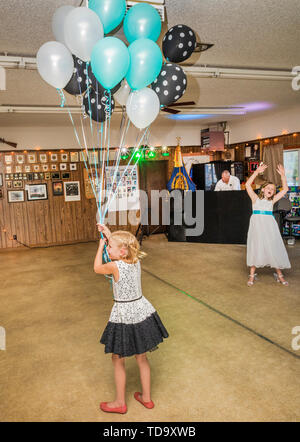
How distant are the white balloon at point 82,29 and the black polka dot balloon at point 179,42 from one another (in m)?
0.64

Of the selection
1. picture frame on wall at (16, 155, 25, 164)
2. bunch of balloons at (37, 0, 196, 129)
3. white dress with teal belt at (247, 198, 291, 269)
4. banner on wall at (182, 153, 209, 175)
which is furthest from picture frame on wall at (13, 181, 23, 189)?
white dress with teal belt at (247, 198, 291, 269)

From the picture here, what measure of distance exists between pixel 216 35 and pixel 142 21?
119 cm

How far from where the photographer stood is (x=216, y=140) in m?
9.05

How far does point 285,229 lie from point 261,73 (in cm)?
420

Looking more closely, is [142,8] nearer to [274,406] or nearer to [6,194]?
[274,406]

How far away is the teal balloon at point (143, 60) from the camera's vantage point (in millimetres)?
2619

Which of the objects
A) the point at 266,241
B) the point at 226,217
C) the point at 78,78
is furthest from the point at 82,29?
the point at 226,217

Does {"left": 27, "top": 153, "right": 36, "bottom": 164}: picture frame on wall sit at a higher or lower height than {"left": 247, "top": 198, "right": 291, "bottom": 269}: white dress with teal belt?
higher

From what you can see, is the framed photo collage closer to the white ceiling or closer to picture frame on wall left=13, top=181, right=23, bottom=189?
picture frame on wall left=13, top=181, right=23, bottom=189

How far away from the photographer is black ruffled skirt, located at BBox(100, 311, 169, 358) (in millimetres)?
2090

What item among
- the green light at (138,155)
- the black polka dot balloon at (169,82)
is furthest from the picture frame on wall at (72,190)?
the black polka dot balloon at (169,82)

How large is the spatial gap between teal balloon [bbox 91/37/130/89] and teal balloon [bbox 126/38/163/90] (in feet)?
0.28

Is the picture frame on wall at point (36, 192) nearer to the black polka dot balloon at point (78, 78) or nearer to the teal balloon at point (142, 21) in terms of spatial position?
the black polka dot balloon at point (78, 78)

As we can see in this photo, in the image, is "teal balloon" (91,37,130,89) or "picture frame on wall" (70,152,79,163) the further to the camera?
"picture frame on wall" (70,152,79,163)
